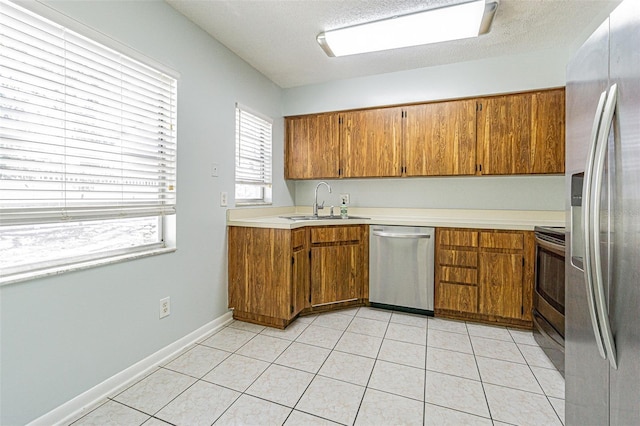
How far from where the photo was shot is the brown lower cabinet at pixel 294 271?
8.05 ft

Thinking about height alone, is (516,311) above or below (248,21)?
below

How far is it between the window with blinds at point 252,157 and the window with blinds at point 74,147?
0.85 metres

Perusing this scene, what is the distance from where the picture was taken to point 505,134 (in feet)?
8.93

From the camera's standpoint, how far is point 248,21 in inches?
84.7

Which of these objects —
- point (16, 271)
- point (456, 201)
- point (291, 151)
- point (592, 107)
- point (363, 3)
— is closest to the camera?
point (592, 107)

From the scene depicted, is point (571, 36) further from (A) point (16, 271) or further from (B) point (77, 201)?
(A) point (16, 271)

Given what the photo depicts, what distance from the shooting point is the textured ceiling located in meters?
1.96

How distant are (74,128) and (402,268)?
2.62m

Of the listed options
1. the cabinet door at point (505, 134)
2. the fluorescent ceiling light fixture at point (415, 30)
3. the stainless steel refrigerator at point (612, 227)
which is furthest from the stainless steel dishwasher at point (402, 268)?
the stainless steel refrigerator at point (612, 227)

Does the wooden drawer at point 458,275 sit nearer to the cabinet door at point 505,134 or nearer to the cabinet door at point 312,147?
the cabinet door at point 505,134

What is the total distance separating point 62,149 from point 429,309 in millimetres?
2903

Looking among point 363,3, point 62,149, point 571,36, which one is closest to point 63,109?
point 62,149

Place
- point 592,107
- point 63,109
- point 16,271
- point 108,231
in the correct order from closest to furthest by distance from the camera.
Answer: point 592,107
point 16,271
point 63,109
point 108,231

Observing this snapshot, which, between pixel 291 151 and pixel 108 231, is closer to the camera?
pixel 108 231
